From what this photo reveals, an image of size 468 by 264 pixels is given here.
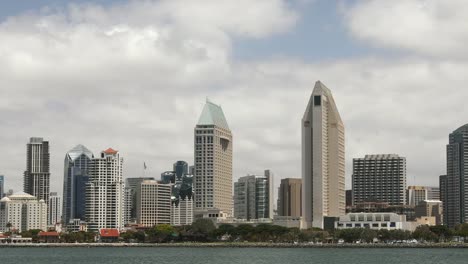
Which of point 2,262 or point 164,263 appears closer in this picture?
point 164,263

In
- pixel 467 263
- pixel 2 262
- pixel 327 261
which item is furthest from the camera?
pixel 2 262

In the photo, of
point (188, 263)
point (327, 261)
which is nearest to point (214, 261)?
point (188, 263)

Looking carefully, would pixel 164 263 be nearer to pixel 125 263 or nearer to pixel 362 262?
pixel 125 263

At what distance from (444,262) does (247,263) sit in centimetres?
3084

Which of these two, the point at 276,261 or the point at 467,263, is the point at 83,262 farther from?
the point at 467,263

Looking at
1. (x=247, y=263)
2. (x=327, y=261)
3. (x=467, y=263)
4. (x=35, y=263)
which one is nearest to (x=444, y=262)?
(x=467, y=263)

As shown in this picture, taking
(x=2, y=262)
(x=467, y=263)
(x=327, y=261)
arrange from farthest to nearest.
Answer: (x=2, y=262) → (x=327, y=261) → (x=467, y=263)

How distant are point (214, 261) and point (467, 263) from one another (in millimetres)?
37760

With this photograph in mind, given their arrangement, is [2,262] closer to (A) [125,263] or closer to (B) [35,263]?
(B) [35,263]

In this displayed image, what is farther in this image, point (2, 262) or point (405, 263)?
point (2, 262)

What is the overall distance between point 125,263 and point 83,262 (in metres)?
9.66

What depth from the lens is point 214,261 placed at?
13688 cm

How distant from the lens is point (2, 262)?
149 m

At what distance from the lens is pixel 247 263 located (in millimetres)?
131625
